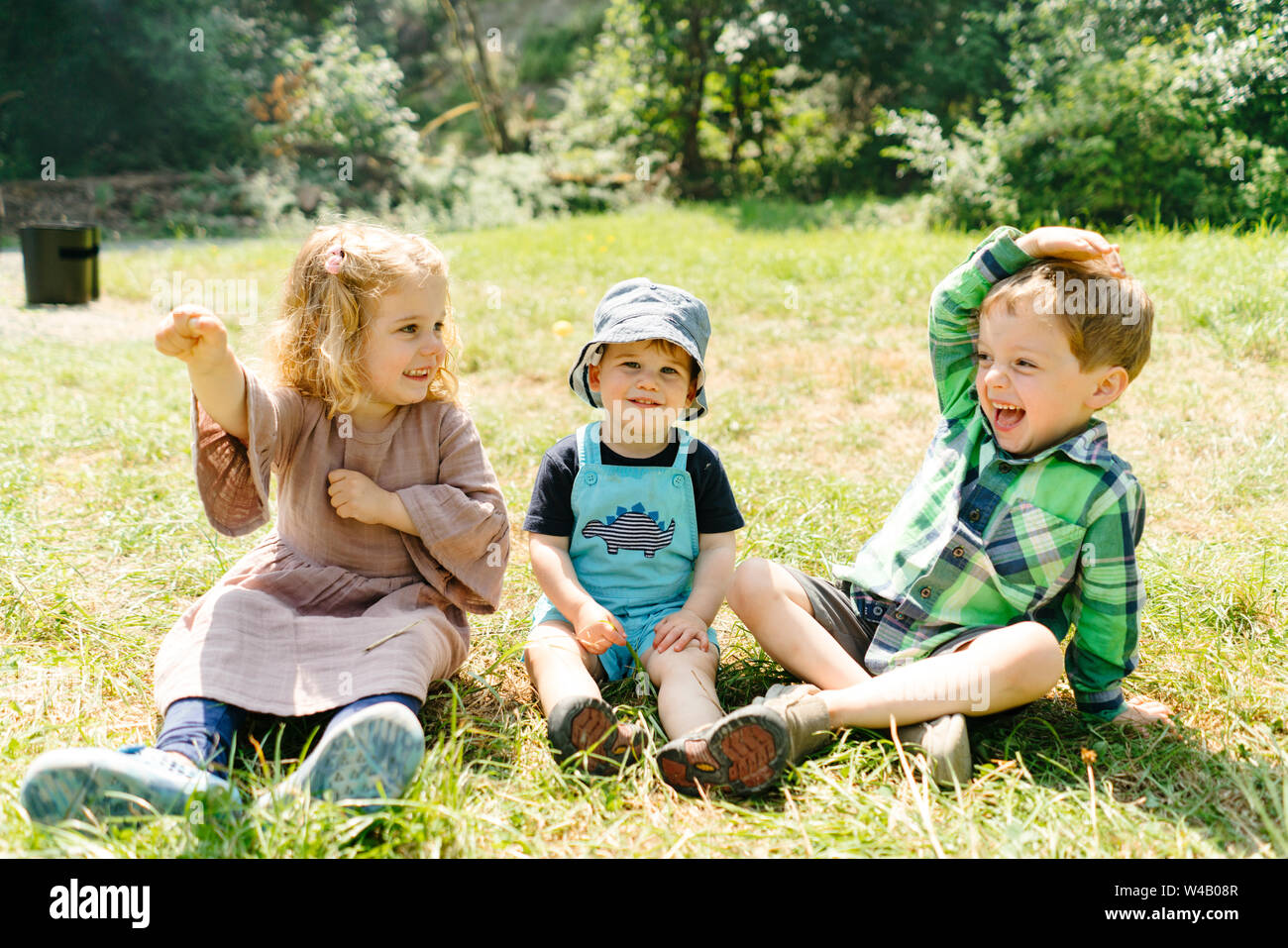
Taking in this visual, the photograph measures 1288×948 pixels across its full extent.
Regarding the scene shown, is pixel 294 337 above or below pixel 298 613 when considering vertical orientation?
above

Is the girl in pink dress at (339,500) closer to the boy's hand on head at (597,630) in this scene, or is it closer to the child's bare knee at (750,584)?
the boy's hand on head at (597,630)

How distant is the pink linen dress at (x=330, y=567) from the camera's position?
2336 mm

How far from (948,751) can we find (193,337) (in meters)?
1.87

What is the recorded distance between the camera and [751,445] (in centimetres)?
473

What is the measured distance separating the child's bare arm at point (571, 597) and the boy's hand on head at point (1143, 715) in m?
1.23

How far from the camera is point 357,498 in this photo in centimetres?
256

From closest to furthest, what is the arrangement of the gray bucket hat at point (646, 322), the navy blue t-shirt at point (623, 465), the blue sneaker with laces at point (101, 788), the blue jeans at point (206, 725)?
the blue sneaker with laces at point (101, 788) < the blue jeans at point (206, 725) < the gray bucket hat at point (646, 322) < the navy blue t-shirt at point (623, 465)

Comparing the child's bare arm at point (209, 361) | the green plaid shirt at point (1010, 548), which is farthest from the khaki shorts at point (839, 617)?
the child's bare arm at point (209, 361)

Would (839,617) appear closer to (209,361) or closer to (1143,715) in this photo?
(1143,715)

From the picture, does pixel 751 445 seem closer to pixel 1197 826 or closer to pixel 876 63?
pixel 1197 826

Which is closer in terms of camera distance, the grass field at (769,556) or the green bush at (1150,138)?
the grass field at (769,556)

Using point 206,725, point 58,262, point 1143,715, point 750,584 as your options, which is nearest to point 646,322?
point 750,584
